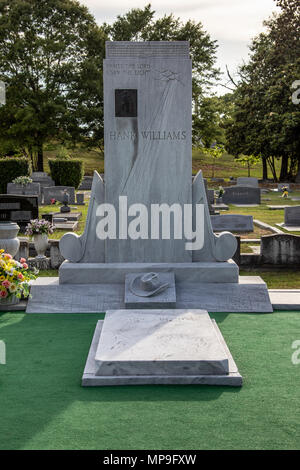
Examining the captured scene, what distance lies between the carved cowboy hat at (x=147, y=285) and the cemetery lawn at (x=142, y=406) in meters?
1.33

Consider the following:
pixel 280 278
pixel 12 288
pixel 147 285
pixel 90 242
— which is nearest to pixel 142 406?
pixel 147 285

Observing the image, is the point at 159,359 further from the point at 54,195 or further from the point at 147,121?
the point at 54,195

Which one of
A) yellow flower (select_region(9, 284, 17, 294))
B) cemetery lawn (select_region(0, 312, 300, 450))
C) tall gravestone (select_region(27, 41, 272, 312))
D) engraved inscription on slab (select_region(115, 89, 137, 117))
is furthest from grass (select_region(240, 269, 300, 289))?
yellow flower (select_region(9, 284, 17, 294))

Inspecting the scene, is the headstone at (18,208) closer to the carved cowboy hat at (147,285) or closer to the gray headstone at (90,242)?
the gray headstone at (90,242)

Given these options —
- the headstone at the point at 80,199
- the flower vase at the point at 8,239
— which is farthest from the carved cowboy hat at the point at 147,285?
the headstone at the point at 80,199

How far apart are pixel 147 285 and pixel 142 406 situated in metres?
2.80

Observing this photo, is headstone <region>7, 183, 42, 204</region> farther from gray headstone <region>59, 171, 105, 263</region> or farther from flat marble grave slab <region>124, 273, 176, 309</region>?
flat marble grave slab <region>124, 273, 176, 309</region>

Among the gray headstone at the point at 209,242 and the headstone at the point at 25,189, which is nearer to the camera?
the gray headstone at the point at 209,242

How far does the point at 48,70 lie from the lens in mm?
40500

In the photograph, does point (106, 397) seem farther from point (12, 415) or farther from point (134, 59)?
point (134, 59)

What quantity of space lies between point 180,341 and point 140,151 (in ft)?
11.0

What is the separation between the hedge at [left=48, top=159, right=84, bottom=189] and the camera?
3316 centimetres

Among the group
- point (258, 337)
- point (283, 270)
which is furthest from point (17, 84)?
point (258, 337)

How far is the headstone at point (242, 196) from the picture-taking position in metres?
26.2
